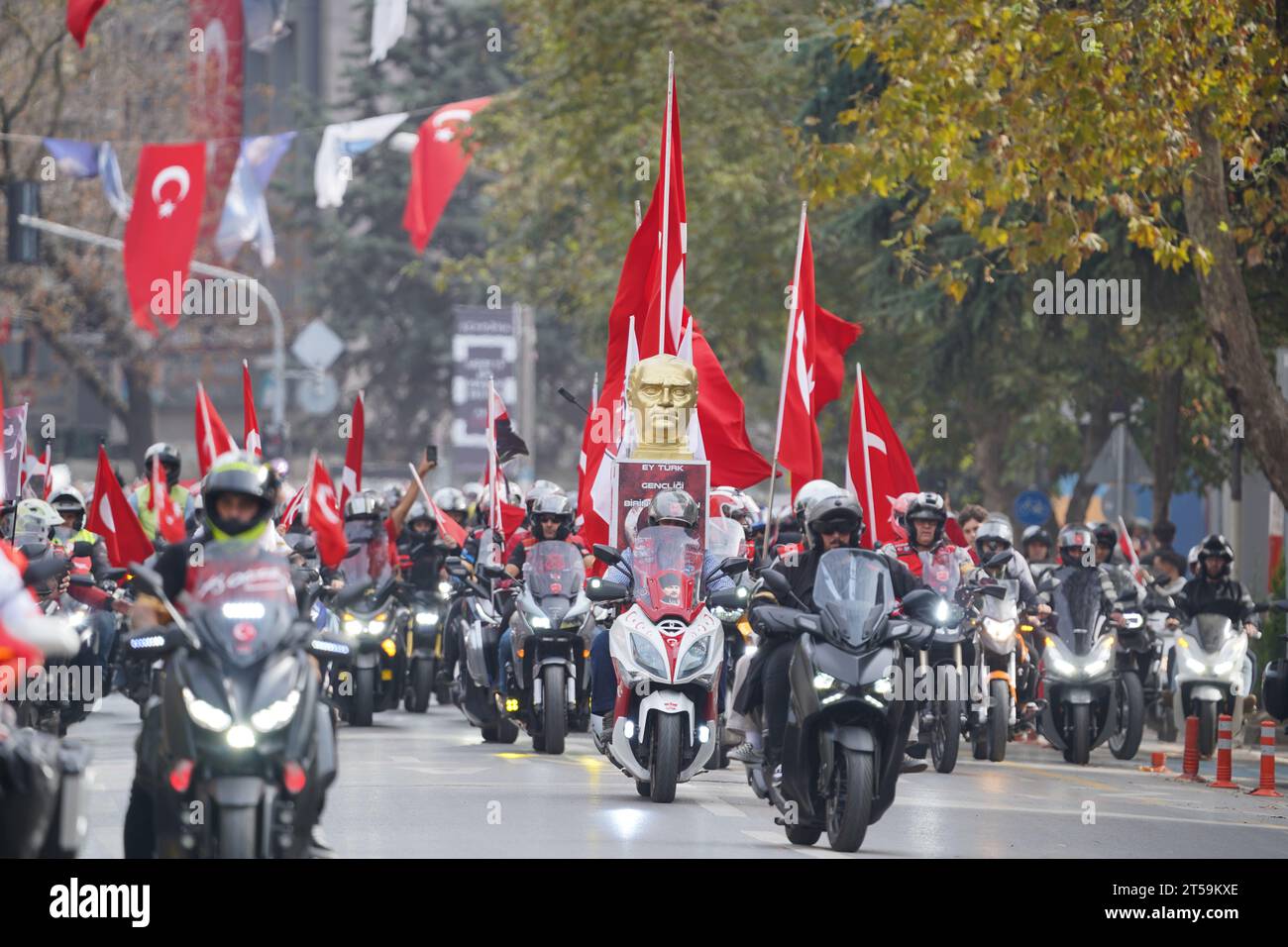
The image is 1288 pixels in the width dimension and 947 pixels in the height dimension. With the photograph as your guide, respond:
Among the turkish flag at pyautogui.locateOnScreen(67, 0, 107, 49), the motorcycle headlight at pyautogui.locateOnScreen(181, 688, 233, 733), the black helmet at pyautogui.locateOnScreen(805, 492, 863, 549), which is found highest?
the turkish flag at pyautogui.locateOnScreen(67, 0, 107, 49)

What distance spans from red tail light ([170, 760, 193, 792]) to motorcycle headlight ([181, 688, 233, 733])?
144 millimetres

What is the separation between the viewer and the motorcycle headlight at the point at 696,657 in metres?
14.8

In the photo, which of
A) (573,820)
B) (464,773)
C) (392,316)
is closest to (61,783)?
(573,820)

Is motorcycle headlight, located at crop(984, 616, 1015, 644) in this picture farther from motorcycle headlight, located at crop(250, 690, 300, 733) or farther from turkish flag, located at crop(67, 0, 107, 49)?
motorcycle headlight, located at crop(250, 690, 300, 733)

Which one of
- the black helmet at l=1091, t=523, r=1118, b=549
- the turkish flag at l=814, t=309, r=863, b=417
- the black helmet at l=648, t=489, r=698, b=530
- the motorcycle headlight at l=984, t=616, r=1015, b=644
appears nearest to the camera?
the black helmet at l=648, t=489, r=698, b=530

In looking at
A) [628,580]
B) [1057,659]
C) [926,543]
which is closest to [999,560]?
[926,543]

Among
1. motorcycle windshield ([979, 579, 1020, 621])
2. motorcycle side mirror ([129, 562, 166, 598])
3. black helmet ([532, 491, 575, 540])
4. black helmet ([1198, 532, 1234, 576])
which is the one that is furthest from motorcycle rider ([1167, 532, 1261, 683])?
motorcycle side mirror ([129, 562, 166, 598])

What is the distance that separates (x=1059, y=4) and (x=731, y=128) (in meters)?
12.7

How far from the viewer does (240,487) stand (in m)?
9.73

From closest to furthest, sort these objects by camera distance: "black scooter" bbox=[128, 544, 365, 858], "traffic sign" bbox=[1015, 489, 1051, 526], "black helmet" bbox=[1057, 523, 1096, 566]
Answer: "black scooter" bbox=[128, 544, 365, 858], "black helmet" bbox=[1057, 523, 1096, 566], "traffic sign" bbox=[1015, 489, 1051, 526]

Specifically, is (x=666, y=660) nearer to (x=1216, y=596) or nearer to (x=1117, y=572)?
(x=1117, y=572)

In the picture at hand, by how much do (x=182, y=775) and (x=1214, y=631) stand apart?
514 inches

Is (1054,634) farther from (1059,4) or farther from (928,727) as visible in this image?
(1059,4)

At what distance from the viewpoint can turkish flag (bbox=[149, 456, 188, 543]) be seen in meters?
20.8
